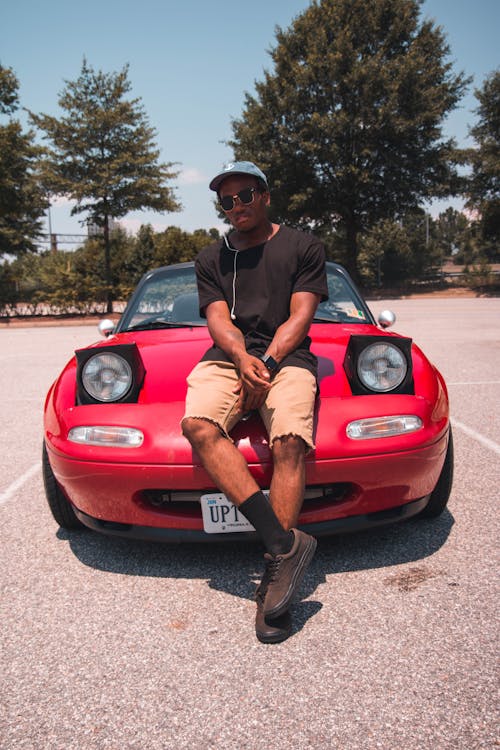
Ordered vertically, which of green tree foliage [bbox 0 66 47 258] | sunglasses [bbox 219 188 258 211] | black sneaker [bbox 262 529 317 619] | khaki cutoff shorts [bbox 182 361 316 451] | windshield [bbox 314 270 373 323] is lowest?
black sneaker [bbox 262 529 317 619]

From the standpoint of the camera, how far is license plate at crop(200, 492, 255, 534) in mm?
2232

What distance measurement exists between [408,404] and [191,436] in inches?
35.4

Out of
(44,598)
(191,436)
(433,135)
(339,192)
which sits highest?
(433,135)

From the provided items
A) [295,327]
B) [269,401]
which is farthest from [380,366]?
[269,401]

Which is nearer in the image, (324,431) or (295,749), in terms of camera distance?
(295,749)

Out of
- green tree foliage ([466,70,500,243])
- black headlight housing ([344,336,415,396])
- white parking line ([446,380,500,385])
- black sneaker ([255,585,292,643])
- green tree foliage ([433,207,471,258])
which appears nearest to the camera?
black sneaker ([255,585,292,643])

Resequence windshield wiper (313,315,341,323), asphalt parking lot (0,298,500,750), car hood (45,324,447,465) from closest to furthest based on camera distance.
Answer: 1. asphalt parking lot (0,298,500,750)
2. car hood (45,324,447,465)
3. windshield wiper (313,315,341,323)

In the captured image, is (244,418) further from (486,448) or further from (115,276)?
(115,276)

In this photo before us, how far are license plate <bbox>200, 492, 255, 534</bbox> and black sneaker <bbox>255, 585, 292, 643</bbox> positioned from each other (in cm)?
33

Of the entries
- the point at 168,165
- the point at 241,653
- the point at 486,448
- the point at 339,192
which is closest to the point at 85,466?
the point at 241,653

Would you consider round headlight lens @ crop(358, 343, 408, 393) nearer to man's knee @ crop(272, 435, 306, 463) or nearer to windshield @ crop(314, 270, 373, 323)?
man's knee @ crop(272, 435, 306, 463)

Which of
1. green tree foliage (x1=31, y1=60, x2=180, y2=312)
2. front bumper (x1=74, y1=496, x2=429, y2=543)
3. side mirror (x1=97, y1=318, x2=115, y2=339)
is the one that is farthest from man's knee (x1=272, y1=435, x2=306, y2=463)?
green tree foliage (x1=31, y1=60, x2=180, y2=312)

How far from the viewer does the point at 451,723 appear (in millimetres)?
1530

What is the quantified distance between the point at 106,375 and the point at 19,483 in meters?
1.51
